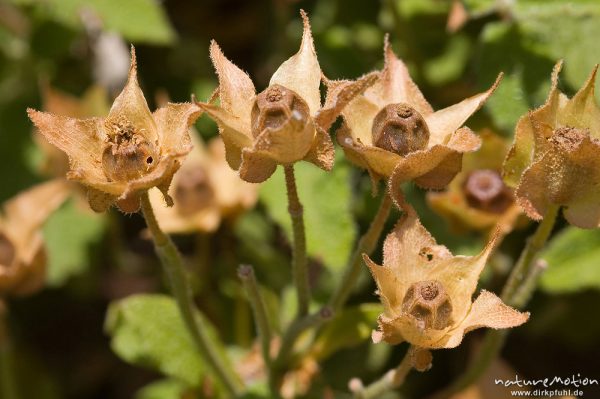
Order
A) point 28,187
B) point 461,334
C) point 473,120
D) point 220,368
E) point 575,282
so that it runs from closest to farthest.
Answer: point 461,334
point 220,368
point 575,282
point 473,120
point 28,187

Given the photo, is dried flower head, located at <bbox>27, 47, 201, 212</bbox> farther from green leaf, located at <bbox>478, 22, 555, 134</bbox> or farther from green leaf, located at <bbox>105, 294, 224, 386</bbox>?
green leaf, located at <bbox>478, 22, 555, 134</bbox>

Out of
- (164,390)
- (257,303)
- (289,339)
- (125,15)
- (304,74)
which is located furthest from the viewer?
(125,15)

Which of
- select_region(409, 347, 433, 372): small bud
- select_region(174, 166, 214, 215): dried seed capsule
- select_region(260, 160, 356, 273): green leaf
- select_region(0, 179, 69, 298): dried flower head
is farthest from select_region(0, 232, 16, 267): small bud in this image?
select_region(409, 347, 433, 372): small bud

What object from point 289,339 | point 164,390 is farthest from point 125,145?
point 164,390

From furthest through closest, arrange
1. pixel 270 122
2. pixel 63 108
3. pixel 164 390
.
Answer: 1. pixel 63 108
2. pixel 164 390
3. pixel 270 122

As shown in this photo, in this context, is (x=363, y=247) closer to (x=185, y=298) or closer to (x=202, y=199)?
(x=185, y=298)

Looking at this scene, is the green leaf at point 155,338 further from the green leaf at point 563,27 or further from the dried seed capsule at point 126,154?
the green leaf at point 563,27

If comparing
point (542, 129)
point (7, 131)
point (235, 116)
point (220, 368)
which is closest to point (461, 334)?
point (542, 129)

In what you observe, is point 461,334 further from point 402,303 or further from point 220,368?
point 220,368
